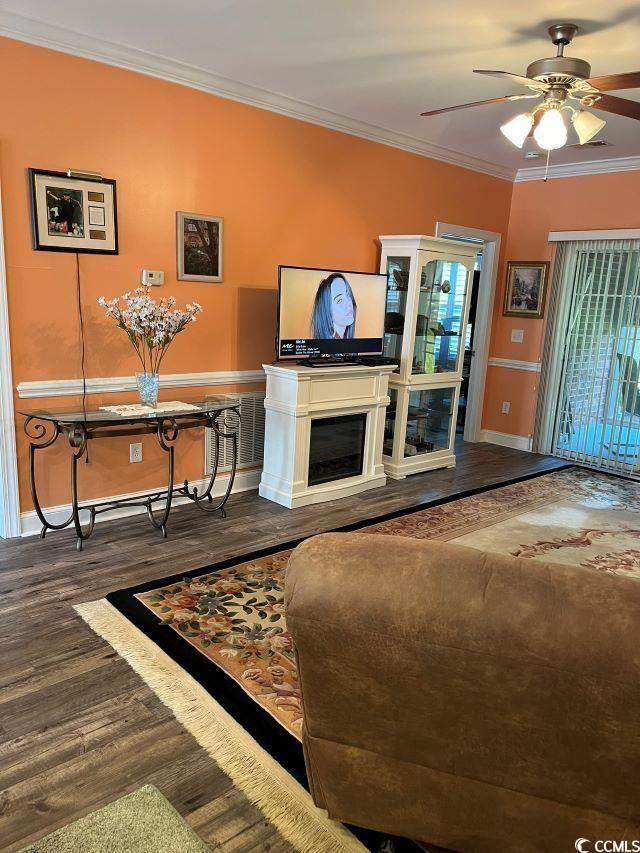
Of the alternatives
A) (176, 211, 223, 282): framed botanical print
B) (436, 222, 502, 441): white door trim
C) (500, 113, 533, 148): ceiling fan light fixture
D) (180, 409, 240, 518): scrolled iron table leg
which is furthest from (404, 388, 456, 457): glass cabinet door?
(500, 113, 533, 148): ceiling fan light fixture

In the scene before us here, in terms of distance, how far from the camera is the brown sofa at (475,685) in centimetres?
121

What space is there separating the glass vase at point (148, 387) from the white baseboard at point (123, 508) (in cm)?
67

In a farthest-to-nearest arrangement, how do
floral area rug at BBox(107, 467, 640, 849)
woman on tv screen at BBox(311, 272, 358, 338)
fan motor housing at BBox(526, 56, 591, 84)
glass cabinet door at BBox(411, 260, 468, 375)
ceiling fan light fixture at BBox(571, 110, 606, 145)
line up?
glass cabinet door at BBox(411, 260, 468, 375)
woman on tv screen at BBox(311, 272, 358, 338)
ceiling fan light fixture at BBox(571, 110, 606, 145)
fan motor housing at BBox(526, 56, 591, 84)
floral area rug at BBox(107, 467, 640, 849)

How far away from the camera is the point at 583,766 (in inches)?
50.9

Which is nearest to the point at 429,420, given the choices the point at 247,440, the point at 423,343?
the point at 423,343

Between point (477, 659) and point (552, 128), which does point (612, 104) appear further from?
point (477, 659)

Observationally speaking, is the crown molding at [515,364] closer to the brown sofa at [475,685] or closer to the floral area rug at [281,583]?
the floral area rug at [281,583]

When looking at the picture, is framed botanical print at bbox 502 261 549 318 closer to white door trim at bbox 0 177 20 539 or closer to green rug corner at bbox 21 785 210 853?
white door trim at bbox 0 177 20 539

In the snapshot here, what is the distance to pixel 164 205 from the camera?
384 cm

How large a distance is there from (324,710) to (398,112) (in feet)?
13.7

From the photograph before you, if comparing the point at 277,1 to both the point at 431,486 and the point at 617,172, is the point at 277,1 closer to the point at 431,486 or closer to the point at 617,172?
the point at 431,486

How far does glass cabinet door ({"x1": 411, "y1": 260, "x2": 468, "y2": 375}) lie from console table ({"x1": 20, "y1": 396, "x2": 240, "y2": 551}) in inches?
72.4

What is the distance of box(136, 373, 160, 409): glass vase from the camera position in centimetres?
364

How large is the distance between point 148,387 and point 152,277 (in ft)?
2.33
